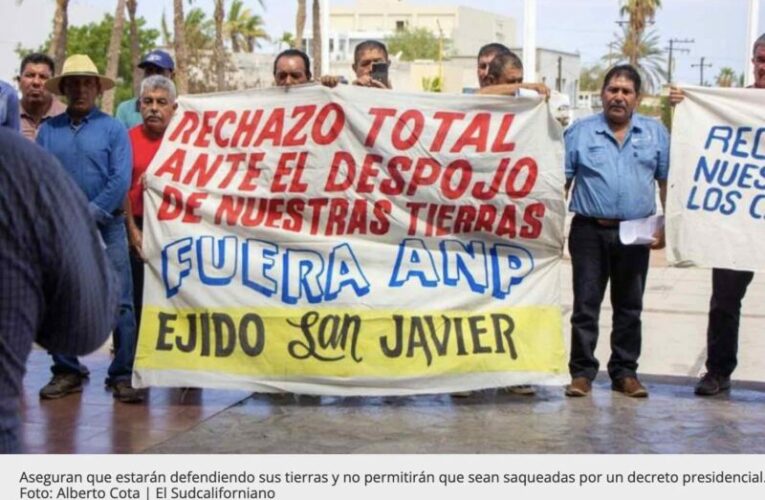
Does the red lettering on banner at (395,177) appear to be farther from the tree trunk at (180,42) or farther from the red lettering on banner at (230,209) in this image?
the tree trunk at (180,42)

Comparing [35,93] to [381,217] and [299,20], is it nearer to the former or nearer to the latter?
[381,217]

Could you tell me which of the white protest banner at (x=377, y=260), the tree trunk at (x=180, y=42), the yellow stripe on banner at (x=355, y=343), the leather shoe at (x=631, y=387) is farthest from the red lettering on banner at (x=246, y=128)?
the tree trunk at (x=180, y=42)

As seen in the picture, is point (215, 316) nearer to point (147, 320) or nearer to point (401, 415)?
point (147, 320)

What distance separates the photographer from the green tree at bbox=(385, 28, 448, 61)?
294 feet

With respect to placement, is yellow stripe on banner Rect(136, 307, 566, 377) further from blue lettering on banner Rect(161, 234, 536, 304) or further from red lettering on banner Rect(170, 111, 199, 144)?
red lettering on banner Rect(170, 111, 199, 144)

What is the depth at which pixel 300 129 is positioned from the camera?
6.01 metres

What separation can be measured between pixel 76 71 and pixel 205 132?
744 mm

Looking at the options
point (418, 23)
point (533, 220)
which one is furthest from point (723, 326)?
point (418, 23)

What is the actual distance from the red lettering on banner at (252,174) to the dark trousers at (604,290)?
66.3 inches

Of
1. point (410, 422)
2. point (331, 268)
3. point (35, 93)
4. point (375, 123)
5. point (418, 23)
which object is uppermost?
point (418, 23)

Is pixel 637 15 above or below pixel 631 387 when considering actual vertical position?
above

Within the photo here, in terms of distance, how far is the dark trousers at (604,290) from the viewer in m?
6.20

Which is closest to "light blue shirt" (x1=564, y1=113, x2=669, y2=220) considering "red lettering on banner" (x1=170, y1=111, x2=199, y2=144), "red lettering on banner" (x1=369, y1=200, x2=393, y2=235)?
"red lettering on banner" (x1=369, y1=200, x2=393, y2=235)

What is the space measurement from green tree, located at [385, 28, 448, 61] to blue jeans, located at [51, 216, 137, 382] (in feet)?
274
